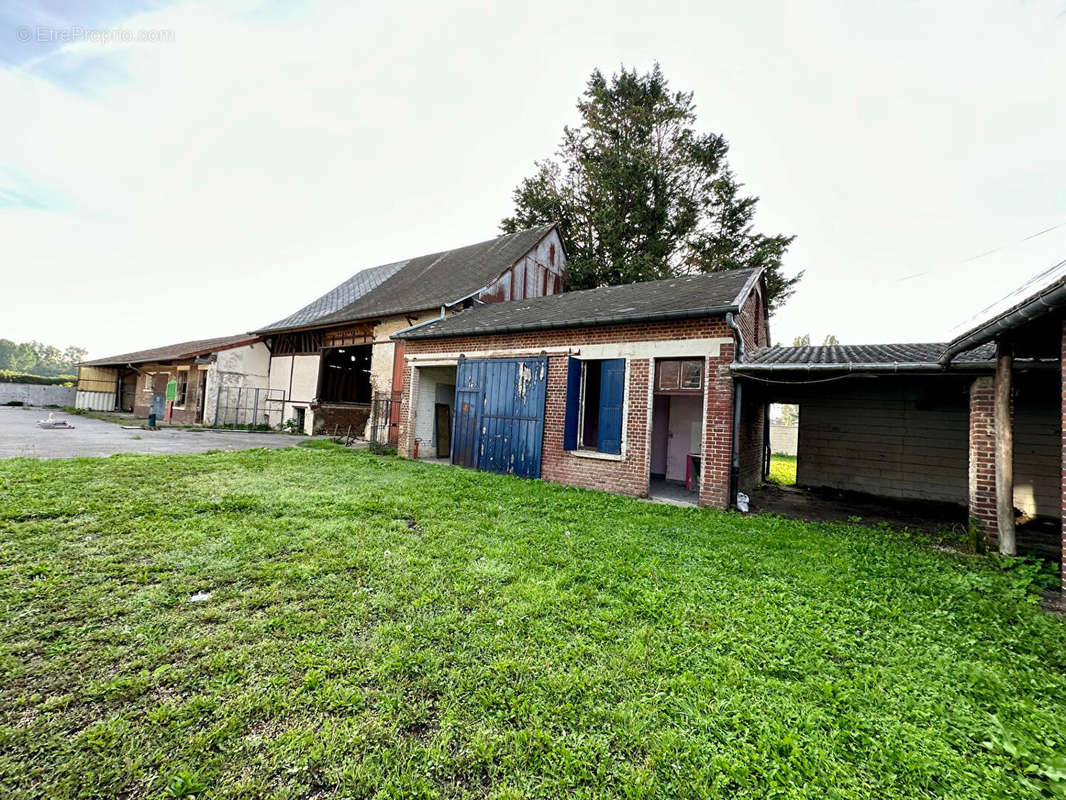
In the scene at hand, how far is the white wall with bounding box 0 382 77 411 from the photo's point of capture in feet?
99.0

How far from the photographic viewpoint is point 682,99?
20.7 meters

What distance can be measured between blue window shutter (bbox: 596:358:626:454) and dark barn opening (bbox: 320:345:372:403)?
13.4 metres

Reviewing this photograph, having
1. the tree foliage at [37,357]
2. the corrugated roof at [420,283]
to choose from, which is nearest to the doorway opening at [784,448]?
the corrugated roof at [420,283]

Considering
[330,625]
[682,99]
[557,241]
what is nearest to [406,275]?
[557,241]

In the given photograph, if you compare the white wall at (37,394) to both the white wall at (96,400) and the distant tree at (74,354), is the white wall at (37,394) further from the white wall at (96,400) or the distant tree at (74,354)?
the distant tree at (74,354)

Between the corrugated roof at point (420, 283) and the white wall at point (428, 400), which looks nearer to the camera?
the white wall at point (428, 400)

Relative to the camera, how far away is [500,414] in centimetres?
935

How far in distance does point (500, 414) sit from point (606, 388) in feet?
8.12

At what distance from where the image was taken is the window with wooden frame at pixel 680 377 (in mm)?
10977

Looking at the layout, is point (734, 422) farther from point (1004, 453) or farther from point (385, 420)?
point (385, 420)

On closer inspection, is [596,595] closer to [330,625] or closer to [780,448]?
[330,625]

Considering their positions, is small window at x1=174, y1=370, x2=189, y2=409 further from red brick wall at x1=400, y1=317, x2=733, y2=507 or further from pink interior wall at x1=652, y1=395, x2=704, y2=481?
pink interior wall at x1=652, y1=395, x2=704, y2=481

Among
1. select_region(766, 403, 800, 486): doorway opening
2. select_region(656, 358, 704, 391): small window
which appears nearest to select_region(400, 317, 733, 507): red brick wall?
select_region(656, 358, 704, 391): small window

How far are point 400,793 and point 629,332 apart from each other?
729 cm
